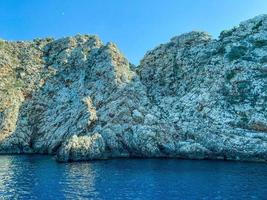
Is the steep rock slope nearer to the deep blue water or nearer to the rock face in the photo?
the rock face

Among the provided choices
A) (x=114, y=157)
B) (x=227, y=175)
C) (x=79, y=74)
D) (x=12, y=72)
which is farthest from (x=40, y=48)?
(x=227, y=175)

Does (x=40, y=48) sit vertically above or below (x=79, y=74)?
above

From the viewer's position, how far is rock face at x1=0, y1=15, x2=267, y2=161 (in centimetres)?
11850

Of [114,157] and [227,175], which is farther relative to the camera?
[114,157]

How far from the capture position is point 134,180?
82.7m

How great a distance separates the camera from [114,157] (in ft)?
399

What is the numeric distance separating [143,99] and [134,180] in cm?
5936

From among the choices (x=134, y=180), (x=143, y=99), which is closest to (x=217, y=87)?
(x=143, y=99)

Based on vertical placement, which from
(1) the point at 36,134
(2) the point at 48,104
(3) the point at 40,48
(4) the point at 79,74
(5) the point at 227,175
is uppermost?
(3) the point at 40,48

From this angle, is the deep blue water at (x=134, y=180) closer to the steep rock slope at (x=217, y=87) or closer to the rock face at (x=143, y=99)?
the rock face at (x=143, y=99)

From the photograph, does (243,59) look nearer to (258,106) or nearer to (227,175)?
(258,106)

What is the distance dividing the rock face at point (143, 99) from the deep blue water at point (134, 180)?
9.67 metres

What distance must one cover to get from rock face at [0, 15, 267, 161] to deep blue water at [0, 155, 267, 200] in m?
9.67

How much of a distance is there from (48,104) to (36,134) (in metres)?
14.5
